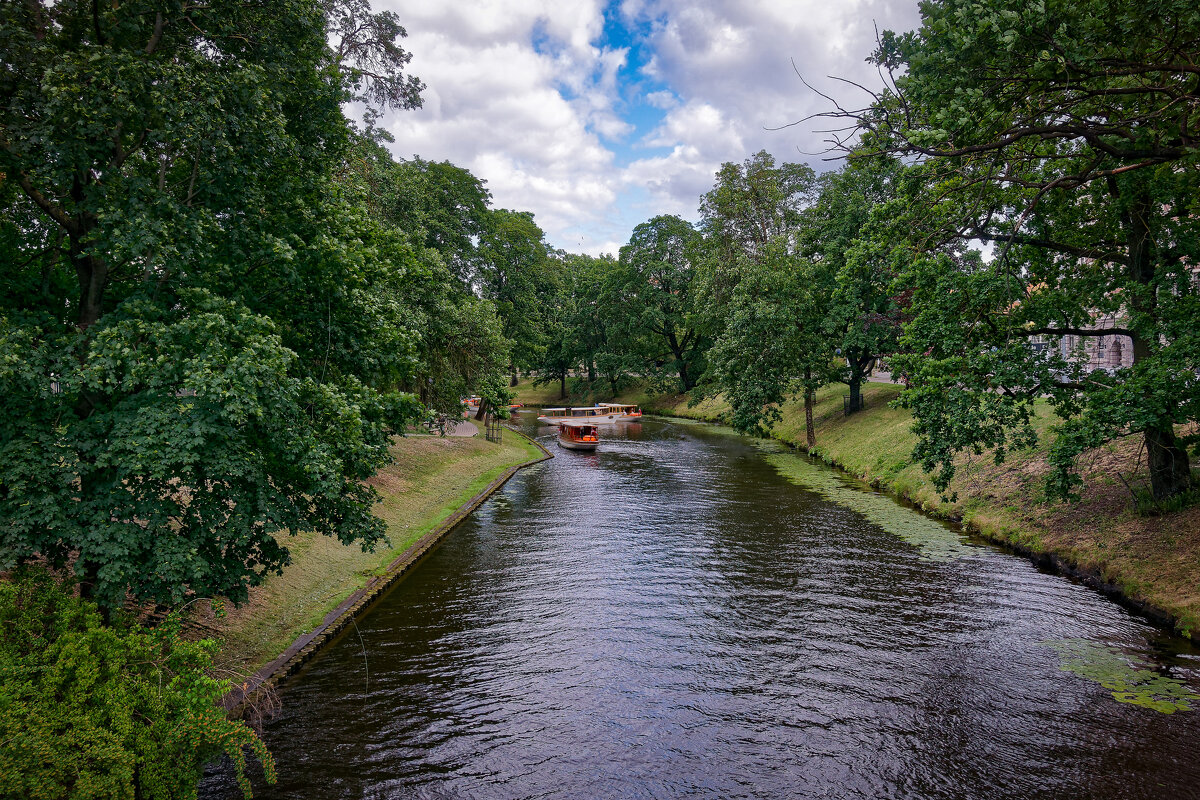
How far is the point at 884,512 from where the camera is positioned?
22.8m

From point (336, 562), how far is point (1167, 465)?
2084 centimetres

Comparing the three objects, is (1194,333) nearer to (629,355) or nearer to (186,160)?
(186,160)

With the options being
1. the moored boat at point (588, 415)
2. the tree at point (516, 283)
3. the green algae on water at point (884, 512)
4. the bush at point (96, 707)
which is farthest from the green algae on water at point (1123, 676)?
the moored boat at point (588, 415)

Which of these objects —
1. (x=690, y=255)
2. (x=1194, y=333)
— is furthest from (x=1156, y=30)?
(x=690, y=255)

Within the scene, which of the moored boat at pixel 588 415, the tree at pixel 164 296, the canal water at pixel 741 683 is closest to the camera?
the tree at pixel 164 296

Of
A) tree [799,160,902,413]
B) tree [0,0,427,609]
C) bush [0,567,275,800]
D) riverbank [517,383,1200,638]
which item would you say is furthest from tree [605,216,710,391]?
bush [0,567,275,800]

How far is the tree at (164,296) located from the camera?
802cm

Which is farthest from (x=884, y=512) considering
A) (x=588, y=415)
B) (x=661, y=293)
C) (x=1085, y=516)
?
(x=661, y=293)

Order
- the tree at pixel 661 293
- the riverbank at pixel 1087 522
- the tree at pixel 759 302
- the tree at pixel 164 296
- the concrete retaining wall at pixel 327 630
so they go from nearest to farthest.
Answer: the tree at pixel 164 296 → the concrete retaining wall at pixel 327 630 → the riverbank at pixel 1087 522 → the tree at pixel 759 302 → the tree at pixel 661 293

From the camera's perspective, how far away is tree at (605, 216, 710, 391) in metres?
64.1

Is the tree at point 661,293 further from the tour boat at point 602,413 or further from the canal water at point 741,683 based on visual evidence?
the canal water at point 741,683

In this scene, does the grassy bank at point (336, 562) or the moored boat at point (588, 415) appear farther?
the moored boat at point (588, 415)

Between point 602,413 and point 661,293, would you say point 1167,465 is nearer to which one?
point 602,413

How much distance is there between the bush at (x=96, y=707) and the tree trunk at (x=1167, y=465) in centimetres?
1948
